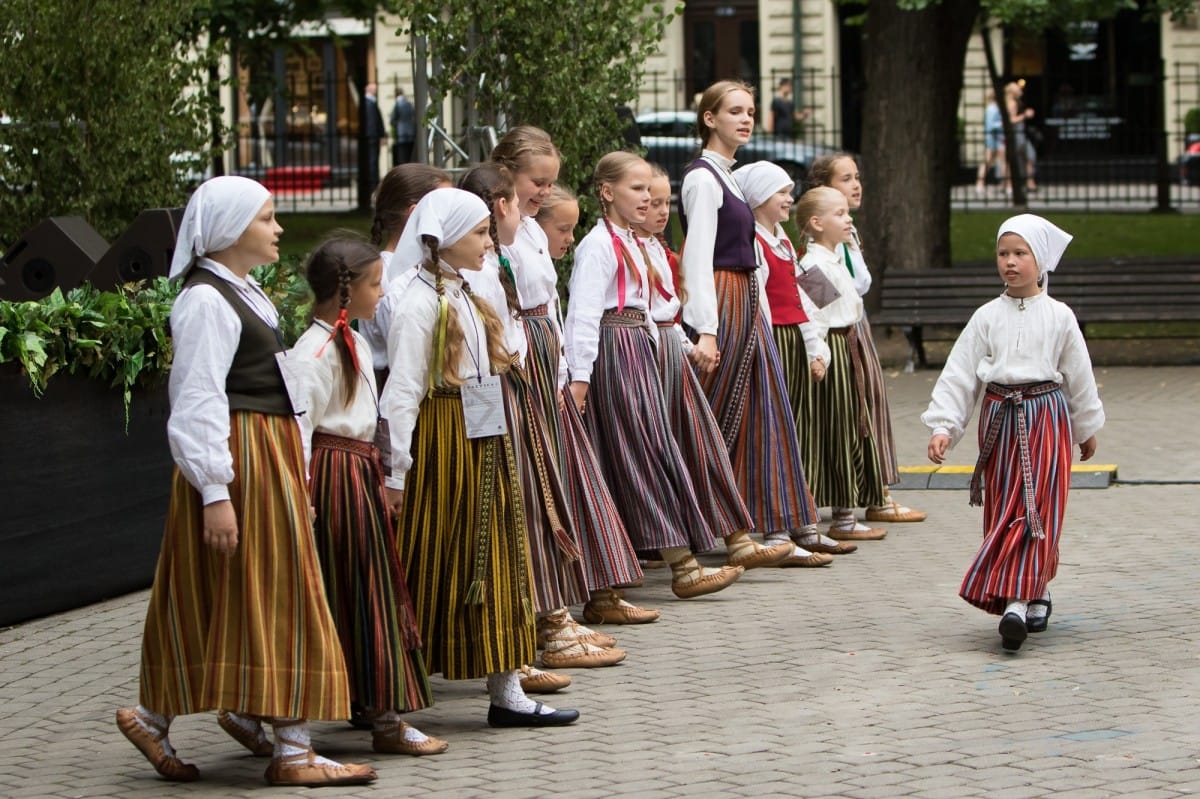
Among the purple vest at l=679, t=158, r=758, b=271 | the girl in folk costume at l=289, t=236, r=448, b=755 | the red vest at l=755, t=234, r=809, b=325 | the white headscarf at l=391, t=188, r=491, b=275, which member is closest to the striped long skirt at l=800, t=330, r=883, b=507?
the red vest at l=755, t=234, r=809, b=325

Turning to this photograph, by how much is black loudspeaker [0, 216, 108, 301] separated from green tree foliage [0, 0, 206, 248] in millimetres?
1930

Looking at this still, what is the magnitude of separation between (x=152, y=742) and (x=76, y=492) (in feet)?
9.10

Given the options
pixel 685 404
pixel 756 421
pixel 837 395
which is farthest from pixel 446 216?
pixel 837 395

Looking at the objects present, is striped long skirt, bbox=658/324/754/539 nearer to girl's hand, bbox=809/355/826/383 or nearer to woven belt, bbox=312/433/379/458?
girl's hand, bbox=809/355/826/383

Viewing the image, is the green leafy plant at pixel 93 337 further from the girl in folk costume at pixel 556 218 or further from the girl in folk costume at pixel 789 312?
the girl in folk costume at pixel 789 312

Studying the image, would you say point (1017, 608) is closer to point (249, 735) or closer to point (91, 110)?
point (249, 735)

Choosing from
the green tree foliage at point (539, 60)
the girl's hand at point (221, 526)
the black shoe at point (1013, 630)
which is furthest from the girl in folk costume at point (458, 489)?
the green tree foliage at point (539, 60)

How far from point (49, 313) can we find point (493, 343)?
8.38ft

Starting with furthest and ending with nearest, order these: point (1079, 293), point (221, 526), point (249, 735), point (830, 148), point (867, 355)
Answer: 1. point (830, 148)
2. point (1079, 293)
3. point (867, 355)
4. point (249, 735)
5. point (221, 526)

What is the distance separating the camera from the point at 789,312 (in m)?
9.37

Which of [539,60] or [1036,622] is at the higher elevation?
[539,60]

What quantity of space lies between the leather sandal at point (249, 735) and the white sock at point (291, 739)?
0.27m

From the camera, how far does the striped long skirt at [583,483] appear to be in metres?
7.05

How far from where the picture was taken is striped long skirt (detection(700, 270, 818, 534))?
8.90 m
